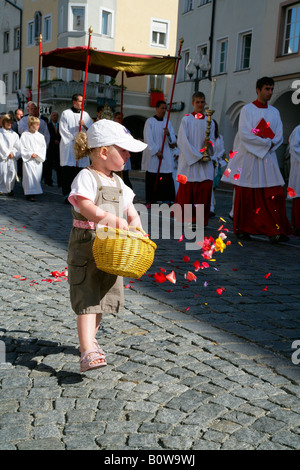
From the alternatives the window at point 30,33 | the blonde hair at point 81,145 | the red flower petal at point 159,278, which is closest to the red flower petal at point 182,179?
the red flower petal at point 159,278

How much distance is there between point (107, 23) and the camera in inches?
1673

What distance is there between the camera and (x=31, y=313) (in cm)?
470

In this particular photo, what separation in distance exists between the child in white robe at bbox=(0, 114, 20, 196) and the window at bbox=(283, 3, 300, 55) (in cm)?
1161

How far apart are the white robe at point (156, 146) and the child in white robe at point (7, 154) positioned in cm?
291

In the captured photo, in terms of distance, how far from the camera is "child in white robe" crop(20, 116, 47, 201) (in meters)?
13.4

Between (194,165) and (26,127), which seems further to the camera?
(26,127)

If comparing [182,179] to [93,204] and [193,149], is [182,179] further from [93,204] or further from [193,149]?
[93,204]

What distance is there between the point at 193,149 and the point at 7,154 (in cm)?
526

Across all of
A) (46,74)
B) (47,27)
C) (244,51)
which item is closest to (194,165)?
(244,51)

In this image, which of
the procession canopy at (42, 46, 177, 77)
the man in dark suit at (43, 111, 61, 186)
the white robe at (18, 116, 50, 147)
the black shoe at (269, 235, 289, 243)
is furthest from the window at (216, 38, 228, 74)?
the black shoe at (269, 235, 289, 243)

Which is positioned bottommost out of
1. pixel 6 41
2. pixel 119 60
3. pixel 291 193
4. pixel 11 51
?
pixel 291 193

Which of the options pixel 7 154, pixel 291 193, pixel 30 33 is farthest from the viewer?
pixel 30 33

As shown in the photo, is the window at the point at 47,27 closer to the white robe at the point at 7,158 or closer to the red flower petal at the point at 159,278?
the white robe at the point at 7,158

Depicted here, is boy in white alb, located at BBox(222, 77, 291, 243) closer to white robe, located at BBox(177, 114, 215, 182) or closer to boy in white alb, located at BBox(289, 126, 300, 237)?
boy in white alb, located at BBox(289, 126, 300, 237)
